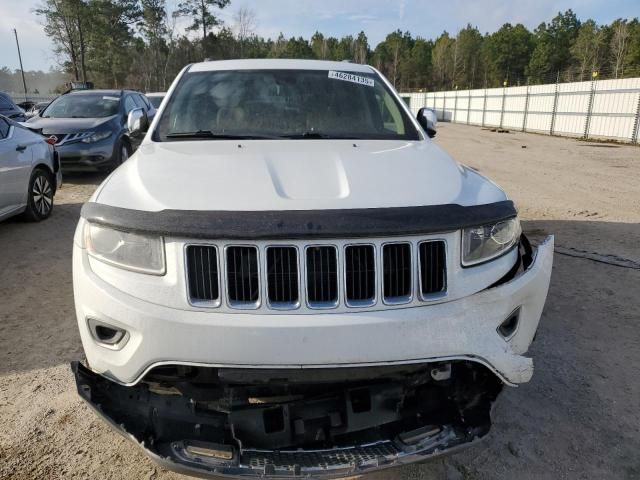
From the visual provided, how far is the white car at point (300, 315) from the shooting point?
73.9 inches

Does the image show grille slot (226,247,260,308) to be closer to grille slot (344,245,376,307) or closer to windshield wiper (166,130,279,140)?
grille slot (344,245,376,307)

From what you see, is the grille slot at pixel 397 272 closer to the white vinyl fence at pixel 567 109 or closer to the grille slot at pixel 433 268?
the grille slot at pixel 433 268

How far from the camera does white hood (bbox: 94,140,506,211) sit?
6.76ft

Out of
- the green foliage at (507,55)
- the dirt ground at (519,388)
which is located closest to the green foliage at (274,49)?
the green foliage at (507,55)

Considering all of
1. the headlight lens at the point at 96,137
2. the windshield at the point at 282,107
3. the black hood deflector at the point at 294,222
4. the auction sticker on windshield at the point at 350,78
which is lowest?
the headlight lens at the point at 96,137

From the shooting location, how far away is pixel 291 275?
1907 millimetres

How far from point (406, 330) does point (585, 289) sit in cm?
342

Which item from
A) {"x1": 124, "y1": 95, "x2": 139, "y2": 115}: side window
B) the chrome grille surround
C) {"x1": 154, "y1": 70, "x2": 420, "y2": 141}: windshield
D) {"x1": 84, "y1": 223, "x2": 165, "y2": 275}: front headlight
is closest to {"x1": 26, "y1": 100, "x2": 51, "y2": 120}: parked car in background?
{"x1": 124, "y1": 95, "x2": 139, "y2": 115}: side window

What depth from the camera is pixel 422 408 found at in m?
A: 2.15

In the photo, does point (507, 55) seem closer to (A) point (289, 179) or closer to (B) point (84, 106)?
(B) point (84, 106)

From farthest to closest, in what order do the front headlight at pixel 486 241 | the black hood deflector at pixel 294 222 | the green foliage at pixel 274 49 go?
the green foliage at pixel 274 49 → the front headlight at pixel 486 241 → the black hood deflector at pixel 294 222

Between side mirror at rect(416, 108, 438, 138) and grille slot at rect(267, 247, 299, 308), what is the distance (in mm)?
2279

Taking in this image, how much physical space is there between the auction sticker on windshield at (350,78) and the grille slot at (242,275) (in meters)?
2.28

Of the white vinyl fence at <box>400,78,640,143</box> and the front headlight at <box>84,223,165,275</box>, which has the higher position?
the front headlight at <box>84,223,165,275</box>
